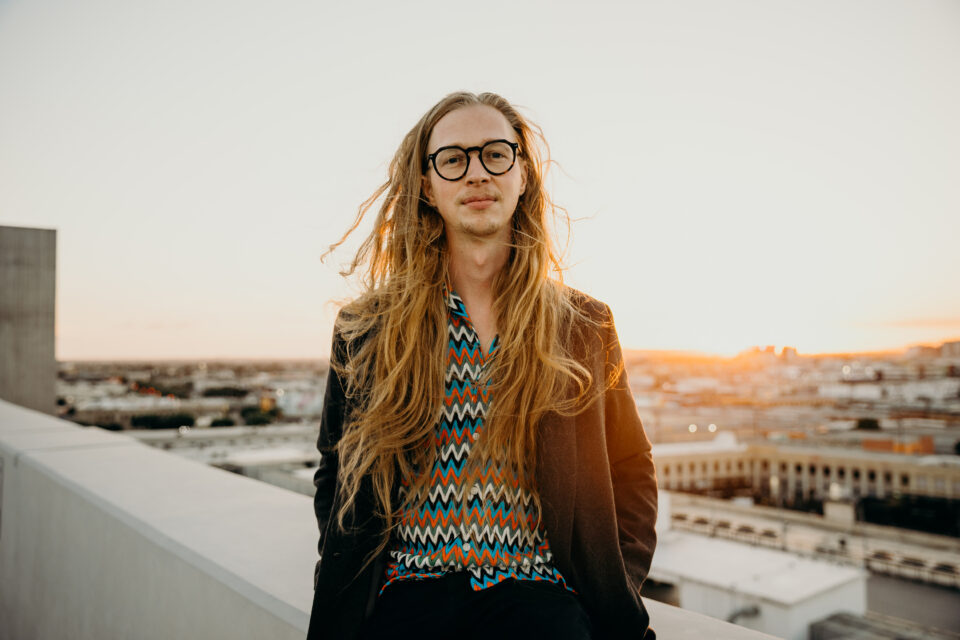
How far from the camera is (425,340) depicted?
1.25 m

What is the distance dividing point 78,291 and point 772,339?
3095cm

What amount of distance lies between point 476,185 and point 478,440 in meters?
0.52

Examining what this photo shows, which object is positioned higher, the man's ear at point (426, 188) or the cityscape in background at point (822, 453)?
the man's ear at point (426, 188)

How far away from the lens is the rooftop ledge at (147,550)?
4.68 feet

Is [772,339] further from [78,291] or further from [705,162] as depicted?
[78,291]

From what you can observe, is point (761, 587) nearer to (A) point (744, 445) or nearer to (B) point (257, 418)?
(B) point (257, 418)

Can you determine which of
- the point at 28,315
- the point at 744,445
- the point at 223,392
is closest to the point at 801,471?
the point at 744,445

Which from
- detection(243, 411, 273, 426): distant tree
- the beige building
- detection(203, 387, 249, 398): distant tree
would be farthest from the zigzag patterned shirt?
the beige building


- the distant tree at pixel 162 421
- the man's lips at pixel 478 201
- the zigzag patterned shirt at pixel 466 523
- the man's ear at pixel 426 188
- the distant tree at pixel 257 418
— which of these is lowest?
the distant tree at pixel 257 418

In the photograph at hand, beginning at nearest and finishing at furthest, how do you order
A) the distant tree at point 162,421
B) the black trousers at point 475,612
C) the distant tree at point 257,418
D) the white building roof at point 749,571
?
the black trousers at point 475,612 → the distant tree at point 162,421 → the distant tree at point 257,418 → the white building roof at point 749,571

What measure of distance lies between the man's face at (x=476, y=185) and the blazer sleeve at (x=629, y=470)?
0.37 m

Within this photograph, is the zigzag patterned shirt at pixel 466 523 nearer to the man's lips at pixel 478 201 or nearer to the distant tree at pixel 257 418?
the man's lips at pixel 478 201

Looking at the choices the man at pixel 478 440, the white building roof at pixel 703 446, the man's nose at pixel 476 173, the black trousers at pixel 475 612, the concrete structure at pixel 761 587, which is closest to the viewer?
the black trousers at pixel 475 612

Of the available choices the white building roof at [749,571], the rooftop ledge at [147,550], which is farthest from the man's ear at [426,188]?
the white building roof at [749,571]
